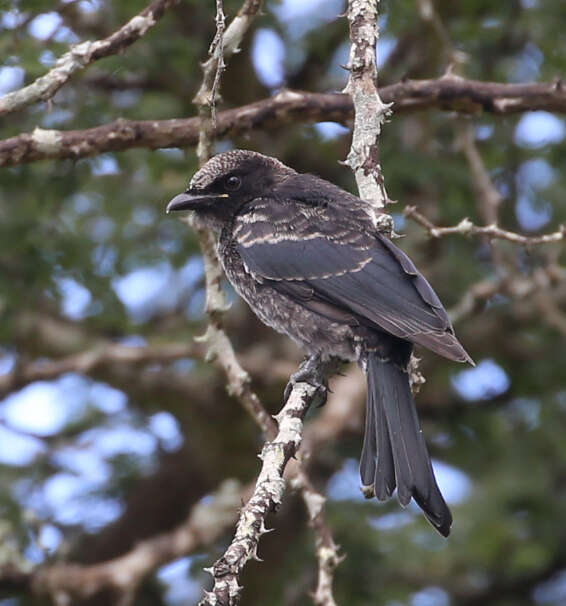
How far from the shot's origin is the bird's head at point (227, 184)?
4562 millimetres

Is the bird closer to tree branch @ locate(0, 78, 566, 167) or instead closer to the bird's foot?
the bird's foot

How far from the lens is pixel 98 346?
6.75m

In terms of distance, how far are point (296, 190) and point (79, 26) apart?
7.36 feet

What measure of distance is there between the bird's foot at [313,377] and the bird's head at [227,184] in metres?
0.86

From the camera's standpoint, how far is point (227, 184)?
185 inches

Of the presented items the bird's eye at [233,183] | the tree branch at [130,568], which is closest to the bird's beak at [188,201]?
the bird's eye at [233,183]

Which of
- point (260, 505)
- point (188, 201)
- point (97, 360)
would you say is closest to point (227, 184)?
point (188, 201)

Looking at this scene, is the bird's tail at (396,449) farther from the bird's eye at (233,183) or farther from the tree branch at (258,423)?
the bird's eye at (233,183)

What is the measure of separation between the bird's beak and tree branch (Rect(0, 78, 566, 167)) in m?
Result: 0.23

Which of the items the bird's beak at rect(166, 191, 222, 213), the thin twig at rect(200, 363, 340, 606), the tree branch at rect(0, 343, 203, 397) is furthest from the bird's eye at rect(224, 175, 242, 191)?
the tree branch at rect(0, 343, 203, 397)

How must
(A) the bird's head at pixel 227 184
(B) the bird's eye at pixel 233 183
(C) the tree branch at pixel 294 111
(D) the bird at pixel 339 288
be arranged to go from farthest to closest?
(B) the bird's eye at pixel 233 183, (A) the bird's head at pixel 227 184, (C) the tree branch at pixel 294 111, (D) the bird at pixel 339 288

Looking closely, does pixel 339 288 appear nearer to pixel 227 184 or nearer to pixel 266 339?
pixel 227 184

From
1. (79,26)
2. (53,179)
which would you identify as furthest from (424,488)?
(79,26)

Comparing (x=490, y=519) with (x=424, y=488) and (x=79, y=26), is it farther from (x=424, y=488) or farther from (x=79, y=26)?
(x=79, y=26)
